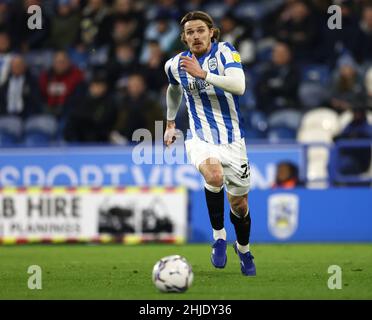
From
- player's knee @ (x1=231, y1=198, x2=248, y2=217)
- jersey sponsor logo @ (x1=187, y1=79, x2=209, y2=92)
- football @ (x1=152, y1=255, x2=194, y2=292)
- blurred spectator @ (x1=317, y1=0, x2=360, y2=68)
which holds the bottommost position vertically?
Answer: football @ (x1=152, y1=255, x2=194, y2=292)

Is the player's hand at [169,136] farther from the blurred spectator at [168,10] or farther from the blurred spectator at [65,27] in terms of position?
the blurred spectator at [65,27]

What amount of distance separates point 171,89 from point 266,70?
20.3 ft

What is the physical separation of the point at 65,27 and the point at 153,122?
339 centimetres

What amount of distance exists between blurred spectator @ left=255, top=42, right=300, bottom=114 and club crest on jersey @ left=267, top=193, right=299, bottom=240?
1.99 m

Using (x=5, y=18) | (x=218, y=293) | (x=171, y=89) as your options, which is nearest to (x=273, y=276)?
(x=218, y=293)

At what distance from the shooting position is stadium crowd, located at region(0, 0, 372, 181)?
586 inches

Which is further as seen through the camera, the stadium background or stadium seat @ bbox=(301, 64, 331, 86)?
stadium seat @ bbox=(301, 64, 331, 86)

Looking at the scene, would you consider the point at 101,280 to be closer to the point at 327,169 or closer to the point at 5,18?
the point at 327,169

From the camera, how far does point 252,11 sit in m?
16.7

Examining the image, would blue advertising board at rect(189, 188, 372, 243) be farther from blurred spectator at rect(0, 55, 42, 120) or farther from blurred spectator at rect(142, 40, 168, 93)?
blurred spectator at rect(0, 55, 42, 120)

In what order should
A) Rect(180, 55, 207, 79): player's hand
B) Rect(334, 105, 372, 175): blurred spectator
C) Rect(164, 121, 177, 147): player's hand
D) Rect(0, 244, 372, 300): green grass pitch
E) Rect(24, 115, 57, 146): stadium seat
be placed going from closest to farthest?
Rect(0, 244, 372, 300): green grass pitch < Rect(180, 55, 207, 79): player's hand < Rect(164, 121, 177, 147): player's hand < Rect(334, 105, 372, 175): blurred spectator < Rect(24, 115, 57, 146): stadium seat

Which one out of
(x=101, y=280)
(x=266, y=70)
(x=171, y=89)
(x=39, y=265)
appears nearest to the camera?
(x=101, y=280)

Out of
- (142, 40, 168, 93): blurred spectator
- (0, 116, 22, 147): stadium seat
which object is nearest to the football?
(142, 40, 168, 93): blurred spectator

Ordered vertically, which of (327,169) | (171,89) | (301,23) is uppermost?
(301,23)
